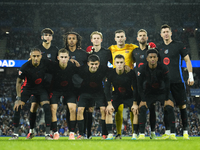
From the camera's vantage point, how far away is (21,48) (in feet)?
77.5

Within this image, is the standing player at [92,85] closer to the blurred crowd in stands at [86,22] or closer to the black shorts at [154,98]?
the black shorts at [154,98]

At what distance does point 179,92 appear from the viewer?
5.94 meters

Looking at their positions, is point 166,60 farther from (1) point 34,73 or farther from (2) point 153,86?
(1) point 34,73

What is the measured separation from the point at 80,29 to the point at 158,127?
488 inches

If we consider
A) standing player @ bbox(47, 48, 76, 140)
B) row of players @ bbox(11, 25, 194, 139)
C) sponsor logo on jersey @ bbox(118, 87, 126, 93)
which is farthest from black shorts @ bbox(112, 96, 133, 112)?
standing player @ bbox(47, 48, 76, 140)

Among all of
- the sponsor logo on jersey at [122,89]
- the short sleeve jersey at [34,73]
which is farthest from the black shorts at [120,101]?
the short sleeve jersey at [34,73]

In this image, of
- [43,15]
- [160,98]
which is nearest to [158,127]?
[160,98]

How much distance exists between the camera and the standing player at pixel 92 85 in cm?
597

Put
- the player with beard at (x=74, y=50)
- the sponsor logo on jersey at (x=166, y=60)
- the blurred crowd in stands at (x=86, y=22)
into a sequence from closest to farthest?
the sponsor logo on jersey at (x=166, y=60) → the player with beard at (x=74, y=50) → the blurred crowd in stands at (x=86, y=22)

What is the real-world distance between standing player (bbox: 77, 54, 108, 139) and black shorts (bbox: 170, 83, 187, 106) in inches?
59.0

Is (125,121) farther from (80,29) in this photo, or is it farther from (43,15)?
(43,15)

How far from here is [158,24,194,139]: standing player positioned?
593 cm

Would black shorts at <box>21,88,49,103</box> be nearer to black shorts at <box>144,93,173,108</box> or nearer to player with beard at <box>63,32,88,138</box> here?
player with beard at <box>63,32,88,138</box>

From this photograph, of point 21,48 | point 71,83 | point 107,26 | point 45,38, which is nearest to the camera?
point 71,83
